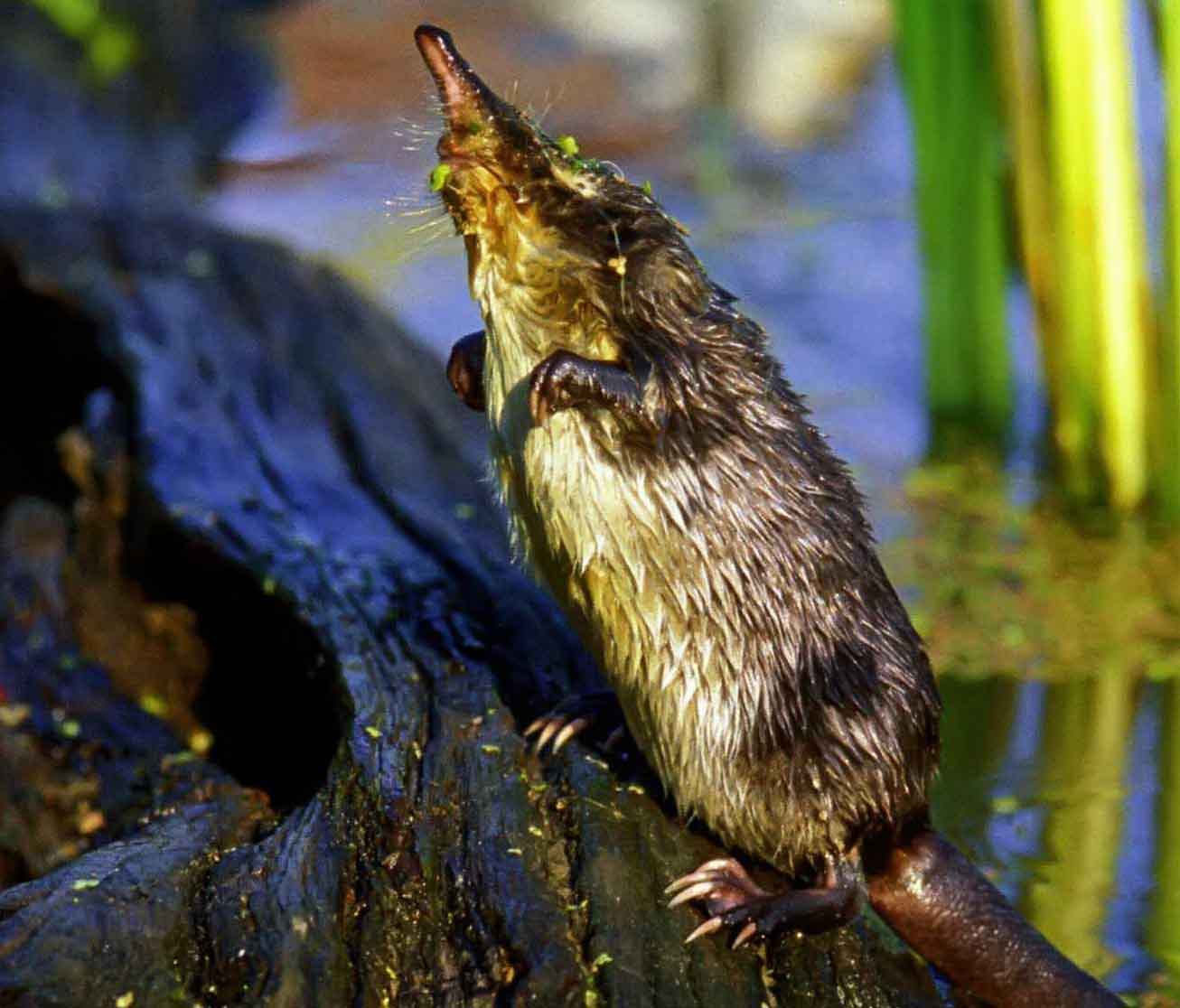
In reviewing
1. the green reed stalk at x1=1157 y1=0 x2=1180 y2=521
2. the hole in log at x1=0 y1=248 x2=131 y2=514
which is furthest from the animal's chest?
the green reed stalk at x1=1157 y1=0 x2=1180 y2=521

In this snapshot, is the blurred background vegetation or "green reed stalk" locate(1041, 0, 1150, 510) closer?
the blurred background vegetation

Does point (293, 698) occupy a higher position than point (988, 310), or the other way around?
point (988, 310)

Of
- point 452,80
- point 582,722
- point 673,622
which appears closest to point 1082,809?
point 582,722

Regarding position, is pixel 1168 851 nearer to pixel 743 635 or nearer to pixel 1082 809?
pixel 1082 809

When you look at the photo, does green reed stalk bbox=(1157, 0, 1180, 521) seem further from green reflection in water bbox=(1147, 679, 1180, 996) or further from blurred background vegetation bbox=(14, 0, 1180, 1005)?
green reflection in water bbox=(1147, 679, 1180, 996)

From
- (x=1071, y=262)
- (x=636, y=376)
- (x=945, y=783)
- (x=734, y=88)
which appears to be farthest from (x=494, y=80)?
(x=636, y=376)

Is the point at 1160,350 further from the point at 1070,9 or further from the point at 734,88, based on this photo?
the point at 734,88
